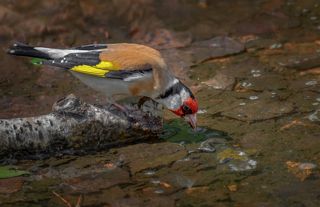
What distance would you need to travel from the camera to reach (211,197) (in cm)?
465

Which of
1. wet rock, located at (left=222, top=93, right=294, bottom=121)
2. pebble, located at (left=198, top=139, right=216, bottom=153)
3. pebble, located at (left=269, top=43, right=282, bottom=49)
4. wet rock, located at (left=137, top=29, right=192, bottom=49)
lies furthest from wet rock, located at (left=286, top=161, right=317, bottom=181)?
wet rock, located at (left=137, top=29, right=192, bottom=49)

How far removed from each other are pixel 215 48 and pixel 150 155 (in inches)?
101

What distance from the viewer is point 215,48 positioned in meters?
7.66

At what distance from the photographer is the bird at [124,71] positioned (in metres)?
5.72

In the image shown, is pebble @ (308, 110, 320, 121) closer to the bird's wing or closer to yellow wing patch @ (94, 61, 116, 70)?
the bird's wing

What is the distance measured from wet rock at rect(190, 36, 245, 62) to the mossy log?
1946 mm

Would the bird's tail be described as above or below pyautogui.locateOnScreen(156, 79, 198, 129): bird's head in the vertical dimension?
above

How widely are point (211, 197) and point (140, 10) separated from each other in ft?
15.2

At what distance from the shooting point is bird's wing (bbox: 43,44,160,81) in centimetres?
573

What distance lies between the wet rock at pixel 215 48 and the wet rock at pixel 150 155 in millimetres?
2031

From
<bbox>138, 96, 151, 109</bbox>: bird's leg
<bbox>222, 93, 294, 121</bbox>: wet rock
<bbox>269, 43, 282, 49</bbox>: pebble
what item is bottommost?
<bbox>222, 93, 294, 121</bbox>: wet rock

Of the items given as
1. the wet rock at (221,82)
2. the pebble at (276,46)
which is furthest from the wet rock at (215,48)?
the wet rock at (221,82)

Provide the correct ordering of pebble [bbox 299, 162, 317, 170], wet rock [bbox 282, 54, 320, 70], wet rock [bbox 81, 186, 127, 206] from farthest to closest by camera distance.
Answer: wet rock [bbox 282, 54, 320, 70] < pebble [bbox 299, 162, 317, 170] < wet rock [bbox 81, 186, 127, 206]

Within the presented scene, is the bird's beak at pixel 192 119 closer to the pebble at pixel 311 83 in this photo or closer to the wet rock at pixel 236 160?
the wet rock at pixel 236 160
